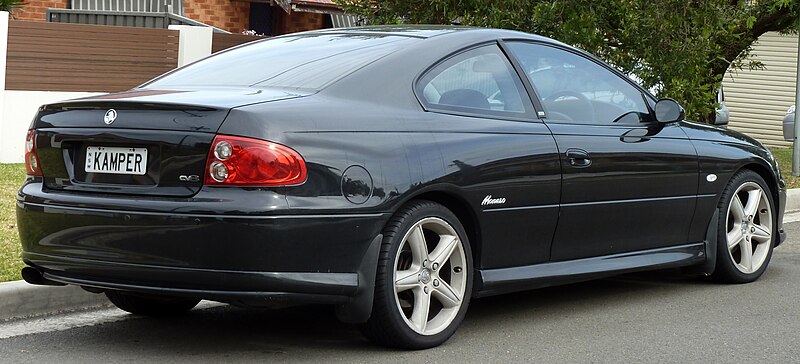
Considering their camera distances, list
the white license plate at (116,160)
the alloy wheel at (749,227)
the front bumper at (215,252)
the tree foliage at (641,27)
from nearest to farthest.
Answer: the front bumper at (215,252) → the white license plate at (116,160) → the alloy wheel at (749,227) → the tree foliage at (641,27)

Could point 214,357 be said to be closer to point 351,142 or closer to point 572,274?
point 351,142

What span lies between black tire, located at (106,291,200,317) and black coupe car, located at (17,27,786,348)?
0.01 meters

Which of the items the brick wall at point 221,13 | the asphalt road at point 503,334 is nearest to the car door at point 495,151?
the asphalt road at point 503,334

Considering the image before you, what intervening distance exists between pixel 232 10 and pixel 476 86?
17.1 metres

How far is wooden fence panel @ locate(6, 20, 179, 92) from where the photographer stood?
14.4 metres

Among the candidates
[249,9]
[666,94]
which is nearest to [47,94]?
[666,94]

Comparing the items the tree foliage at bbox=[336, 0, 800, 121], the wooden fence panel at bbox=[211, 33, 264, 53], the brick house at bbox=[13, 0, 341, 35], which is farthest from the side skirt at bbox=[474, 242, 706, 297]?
the brick house at bbox=[13, 0, 341, 35]

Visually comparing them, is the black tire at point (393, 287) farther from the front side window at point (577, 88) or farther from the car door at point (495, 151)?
the front side window at point (577, 88)

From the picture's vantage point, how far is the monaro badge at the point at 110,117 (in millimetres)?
5093

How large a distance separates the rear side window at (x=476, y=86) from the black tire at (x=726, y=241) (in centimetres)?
174

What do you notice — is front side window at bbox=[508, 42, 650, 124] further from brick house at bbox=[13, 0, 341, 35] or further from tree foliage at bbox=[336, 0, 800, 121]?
brick house at bbox=[13, 0, 341, 35]

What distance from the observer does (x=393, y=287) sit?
520 cm

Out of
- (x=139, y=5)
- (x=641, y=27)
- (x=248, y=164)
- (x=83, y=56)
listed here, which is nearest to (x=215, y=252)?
(x=248, y=164)

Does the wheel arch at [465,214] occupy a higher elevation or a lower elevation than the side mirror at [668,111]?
lower
